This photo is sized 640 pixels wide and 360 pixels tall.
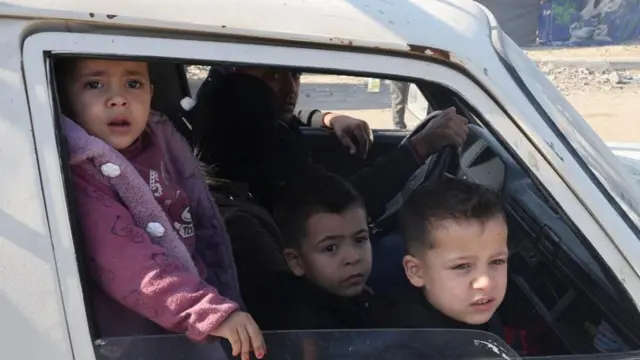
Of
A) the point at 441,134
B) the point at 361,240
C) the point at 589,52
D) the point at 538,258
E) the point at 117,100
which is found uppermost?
the point at 117,100

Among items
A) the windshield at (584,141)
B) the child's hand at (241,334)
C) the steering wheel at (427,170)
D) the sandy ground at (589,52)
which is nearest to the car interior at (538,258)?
the steering wheel at (427,170)

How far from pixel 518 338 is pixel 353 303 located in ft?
1.25

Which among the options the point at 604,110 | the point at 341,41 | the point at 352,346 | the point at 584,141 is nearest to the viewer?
the point at 341,41

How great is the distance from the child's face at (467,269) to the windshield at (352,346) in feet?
0.38

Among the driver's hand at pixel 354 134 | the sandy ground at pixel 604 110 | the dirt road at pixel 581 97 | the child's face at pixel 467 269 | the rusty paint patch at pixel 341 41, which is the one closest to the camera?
the rusty paint patch at pixel 341 41

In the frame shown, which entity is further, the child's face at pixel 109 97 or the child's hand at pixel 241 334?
the child's face at pixel 109 97

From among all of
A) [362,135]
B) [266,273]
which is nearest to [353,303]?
[266,273]

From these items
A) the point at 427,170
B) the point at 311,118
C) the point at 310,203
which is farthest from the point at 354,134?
the point at 310,203

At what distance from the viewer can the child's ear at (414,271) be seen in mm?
1842

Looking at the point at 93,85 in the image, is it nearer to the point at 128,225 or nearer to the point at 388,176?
the point at 128,225

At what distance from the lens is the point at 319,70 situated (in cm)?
145

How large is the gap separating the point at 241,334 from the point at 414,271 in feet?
1.80

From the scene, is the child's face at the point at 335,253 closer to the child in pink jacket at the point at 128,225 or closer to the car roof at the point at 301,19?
the child in pink jacket at the point at 128,225

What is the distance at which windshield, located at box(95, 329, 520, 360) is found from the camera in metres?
1.47
